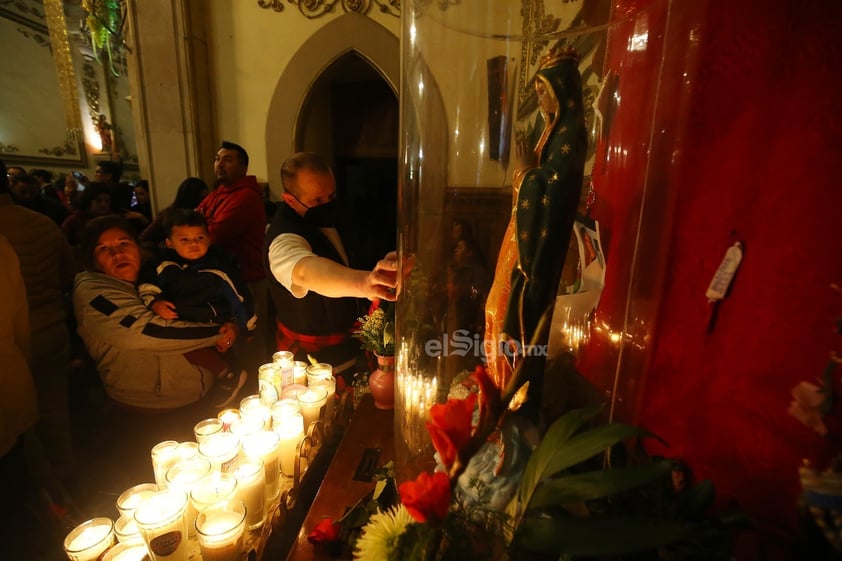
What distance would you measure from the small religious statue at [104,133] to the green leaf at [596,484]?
10167 millimetres

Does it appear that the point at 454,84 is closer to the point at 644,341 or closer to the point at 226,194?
the point at 644,341

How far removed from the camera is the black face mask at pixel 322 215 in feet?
5.18

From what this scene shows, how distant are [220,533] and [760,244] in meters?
1.03

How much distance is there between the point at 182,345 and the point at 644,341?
1567 millimetres

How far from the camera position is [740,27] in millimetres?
631

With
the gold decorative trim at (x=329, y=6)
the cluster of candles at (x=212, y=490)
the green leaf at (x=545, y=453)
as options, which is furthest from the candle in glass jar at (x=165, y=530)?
the gold decorative trim at (x=329, y=6)

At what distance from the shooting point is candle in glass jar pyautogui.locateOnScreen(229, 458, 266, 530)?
2.94 ft

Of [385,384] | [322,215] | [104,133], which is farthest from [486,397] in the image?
[104,133]

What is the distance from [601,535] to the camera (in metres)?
0.43

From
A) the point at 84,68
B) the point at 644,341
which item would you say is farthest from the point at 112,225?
the point at 84,68

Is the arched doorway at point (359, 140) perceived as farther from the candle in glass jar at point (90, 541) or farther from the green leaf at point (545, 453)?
the green leaf at point (545, 453)

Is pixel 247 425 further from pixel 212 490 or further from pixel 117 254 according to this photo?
pixel 117 254

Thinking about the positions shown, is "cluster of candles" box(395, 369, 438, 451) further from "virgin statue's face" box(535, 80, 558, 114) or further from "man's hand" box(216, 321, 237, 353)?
"man's hand" box(216, 321, 237, 353)

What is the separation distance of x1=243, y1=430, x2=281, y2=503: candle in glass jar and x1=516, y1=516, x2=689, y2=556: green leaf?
2.45ft
